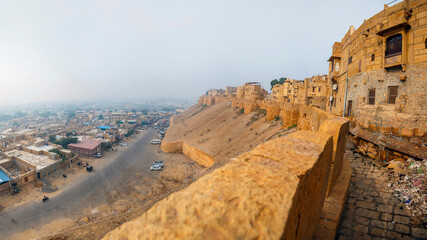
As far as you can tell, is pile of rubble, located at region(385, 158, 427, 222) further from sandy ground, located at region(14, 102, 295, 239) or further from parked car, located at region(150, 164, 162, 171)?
parked car, located at region(150, 164, 162, 171)

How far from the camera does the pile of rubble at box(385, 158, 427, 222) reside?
492 centimetres

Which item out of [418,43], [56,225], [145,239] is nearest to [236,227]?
[145,239]

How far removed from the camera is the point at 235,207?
1.73 metres

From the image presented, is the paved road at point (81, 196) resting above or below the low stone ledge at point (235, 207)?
below

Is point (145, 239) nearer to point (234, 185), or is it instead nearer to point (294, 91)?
point (234, 185)

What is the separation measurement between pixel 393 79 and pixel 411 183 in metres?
4.44

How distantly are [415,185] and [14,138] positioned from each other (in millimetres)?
44825

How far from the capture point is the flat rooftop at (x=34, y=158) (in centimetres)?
2092

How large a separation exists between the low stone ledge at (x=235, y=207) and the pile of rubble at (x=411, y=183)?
4.69 metres

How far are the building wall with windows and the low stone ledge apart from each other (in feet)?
24.8

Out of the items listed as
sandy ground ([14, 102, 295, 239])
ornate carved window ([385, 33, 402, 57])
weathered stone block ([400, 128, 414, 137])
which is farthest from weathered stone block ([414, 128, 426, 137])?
sandy ground ([14, 102, 295, 239])

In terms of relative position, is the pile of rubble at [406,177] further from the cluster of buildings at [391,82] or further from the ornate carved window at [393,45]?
the ornate carved window at [393,45]

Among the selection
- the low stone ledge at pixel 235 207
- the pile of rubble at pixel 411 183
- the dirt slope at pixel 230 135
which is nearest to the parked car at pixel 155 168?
the dirt slope at pixel 230 135

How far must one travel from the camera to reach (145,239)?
1541 mm
